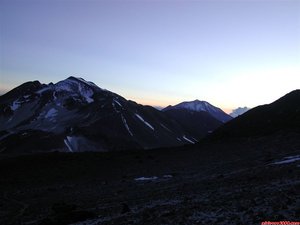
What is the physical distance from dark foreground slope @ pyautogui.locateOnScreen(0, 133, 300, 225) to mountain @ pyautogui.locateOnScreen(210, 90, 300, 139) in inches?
298

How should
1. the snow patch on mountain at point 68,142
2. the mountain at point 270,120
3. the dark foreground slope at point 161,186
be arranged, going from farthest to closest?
the snow patch on mountain at point 68,142 < the mountain at point 270,120 < the dark foreground slope at point 161,186

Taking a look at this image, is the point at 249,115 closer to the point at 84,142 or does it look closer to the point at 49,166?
the point at 49,166

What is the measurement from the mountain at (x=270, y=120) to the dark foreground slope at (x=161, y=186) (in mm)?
7574

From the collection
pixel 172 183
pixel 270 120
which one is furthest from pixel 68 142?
pixel 172 183

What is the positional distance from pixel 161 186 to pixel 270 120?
4983cm

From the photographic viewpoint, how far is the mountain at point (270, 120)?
69938 mm

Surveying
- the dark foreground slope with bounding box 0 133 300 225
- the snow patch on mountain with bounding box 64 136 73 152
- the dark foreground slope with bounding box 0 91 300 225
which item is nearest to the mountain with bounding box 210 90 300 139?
the dark foreground slope with bounding box 0 91 300 225

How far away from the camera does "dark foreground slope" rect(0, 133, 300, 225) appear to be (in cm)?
1802

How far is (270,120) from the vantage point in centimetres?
7938

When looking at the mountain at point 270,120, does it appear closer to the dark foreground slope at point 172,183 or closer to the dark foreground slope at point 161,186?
the dark foreground slope at point 172,183

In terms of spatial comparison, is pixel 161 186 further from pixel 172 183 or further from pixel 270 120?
pixel 270 120

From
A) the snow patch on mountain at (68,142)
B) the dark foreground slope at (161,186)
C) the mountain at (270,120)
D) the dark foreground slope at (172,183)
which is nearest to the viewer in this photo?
the dark foreground slope at (161,186)

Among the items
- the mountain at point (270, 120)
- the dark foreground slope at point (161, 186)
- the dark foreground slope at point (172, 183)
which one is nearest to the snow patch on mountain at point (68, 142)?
the mountain at point (270, 120)

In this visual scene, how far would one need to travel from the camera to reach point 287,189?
2002 centimetres
